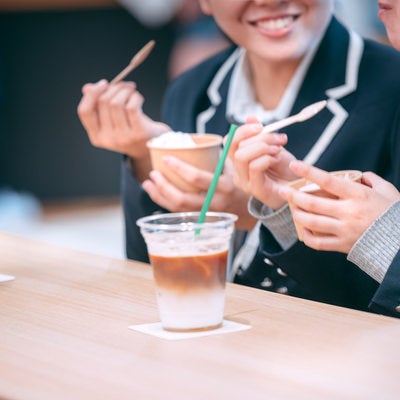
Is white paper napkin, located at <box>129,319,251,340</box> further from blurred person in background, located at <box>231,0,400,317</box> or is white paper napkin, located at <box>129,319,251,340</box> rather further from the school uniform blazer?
the school uniform blazer

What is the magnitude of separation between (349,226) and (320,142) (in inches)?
22.2

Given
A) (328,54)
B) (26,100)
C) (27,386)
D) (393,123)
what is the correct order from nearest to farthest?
1. (27,386)
2. (393,123)
3. (328,54)
4. (26,100)

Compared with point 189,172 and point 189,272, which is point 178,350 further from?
point 189,172

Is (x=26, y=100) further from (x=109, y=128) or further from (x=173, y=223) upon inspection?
(x=173, y=223)

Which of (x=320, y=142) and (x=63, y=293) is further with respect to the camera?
(x=320, y=142)

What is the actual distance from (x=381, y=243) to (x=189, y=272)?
40 centimetres

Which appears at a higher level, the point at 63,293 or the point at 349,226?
the point at 349,226

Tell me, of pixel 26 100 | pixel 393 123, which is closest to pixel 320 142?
pixel 393 123

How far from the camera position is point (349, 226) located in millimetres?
1466

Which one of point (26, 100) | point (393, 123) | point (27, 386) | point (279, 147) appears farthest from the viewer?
point (26, 100)

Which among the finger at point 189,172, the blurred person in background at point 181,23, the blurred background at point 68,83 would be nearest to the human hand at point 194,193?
the finger at point 189,172

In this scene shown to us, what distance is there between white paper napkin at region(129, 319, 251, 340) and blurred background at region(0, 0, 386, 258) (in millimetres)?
4245

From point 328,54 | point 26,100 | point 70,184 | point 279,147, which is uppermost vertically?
point 328,54

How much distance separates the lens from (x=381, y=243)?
1468mm
